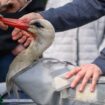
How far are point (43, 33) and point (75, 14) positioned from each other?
1.45ft

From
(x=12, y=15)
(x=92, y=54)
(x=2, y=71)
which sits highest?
(x=12, y=15)

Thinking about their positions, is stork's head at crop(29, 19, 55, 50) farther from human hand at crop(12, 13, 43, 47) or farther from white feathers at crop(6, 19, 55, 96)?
human hand at crop(12, 13, 43, 47)

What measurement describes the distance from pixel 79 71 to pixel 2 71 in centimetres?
66

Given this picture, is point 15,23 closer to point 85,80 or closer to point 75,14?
point 85,80

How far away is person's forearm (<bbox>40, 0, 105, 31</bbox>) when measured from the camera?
9.13 feet

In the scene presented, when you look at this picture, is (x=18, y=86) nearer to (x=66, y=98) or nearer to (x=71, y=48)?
(x=66, y=98)

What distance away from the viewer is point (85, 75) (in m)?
2.30

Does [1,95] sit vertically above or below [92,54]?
above

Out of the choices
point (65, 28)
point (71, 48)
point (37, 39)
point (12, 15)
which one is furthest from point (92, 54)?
point (37, 39)

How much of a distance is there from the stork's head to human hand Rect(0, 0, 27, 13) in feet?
1.62

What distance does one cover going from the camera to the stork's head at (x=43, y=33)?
2.41 metres

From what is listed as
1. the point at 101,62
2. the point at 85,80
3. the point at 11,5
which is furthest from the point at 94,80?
the point at 11,5

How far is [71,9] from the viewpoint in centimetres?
283

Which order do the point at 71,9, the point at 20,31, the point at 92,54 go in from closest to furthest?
1. the point at 20,31
2. the point at 71,9
3. the point at 92,54
